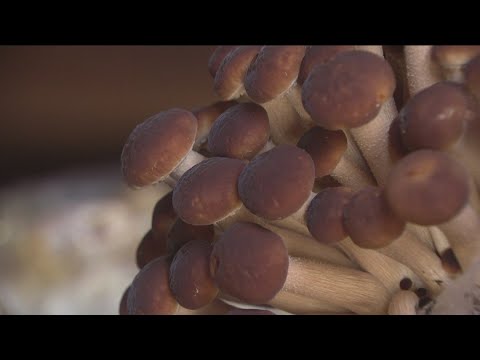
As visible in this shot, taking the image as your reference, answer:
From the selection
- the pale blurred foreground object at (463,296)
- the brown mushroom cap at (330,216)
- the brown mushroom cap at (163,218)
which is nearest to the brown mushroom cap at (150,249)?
the brown mushroom cap at (163,218)

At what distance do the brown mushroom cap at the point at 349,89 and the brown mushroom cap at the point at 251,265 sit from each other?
0.18 m

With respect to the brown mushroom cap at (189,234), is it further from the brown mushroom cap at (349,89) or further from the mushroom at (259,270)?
the brown mushroom cap at (349,89)

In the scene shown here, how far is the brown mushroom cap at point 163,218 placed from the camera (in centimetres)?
108

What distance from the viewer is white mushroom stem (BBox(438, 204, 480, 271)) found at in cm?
69

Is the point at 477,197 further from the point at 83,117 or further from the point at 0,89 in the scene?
the point at 0,89

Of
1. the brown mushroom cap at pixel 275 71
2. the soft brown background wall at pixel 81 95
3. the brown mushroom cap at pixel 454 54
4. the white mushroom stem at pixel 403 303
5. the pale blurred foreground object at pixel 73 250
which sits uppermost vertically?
the brown mushroom cap at pixel 275 71

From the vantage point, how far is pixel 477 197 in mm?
749

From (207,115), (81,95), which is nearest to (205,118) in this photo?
(207,115)

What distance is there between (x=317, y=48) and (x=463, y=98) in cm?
22

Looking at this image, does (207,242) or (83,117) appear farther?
(83,117)

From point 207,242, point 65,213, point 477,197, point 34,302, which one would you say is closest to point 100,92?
point 65,213

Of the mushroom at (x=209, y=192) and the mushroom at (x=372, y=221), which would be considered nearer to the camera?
the mushroom at (x=372, y=221)

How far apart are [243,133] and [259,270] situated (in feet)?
0.79

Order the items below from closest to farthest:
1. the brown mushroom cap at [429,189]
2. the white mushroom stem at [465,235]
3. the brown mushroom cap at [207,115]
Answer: the brown mushroom cap at [429,189] → the white mushroom stem at [465,235] → the brown mushroom cap at [207,115]
